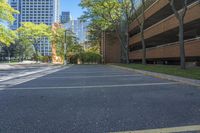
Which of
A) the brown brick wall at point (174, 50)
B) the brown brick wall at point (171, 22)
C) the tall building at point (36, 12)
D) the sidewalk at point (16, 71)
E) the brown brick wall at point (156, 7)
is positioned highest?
the tall building at point (36, 12)

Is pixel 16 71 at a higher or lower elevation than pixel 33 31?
lower

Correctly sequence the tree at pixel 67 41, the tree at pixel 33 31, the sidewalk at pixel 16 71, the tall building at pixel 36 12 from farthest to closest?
1. the tall building at pixel 36 12
2. the tree at pixel 33 31
3. the tree at pixel 67 41
4. the sidewalk at pixel 16 71

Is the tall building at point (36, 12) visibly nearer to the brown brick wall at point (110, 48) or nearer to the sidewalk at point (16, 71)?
the brown brick wall at point (110, 48)

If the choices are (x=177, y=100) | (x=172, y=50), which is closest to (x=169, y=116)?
(x=177, y=100)

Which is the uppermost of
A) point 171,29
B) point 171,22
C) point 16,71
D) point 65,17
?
point 65,17

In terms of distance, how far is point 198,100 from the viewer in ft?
27.8

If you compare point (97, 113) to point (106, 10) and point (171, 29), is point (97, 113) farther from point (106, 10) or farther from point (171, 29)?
point (106, 10)

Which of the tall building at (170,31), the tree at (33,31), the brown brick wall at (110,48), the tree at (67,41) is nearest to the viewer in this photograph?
the tall building at (170,31)

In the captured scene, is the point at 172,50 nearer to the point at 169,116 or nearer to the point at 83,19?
the point at 83,19

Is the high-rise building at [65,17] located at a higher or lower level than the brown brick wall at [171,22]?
higher

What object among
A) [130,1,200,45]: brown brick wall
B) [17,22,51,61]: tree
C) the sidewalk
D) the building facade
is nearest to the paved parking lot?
the sidewalk

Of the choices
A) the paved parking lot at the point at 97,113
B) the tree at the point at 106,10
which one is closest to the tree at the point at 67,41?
the tree at the point at 106,10

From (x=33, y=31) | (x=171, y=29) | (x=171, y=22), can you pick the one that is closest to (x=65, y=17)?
(x=33, y=31)

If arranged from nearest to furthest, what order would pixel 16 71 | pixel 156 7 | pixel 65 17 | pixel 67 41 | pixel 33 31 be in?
pixel 16 71, pixel 156 7, pixel 67 41, pixel 33 31, pixel 65 17
